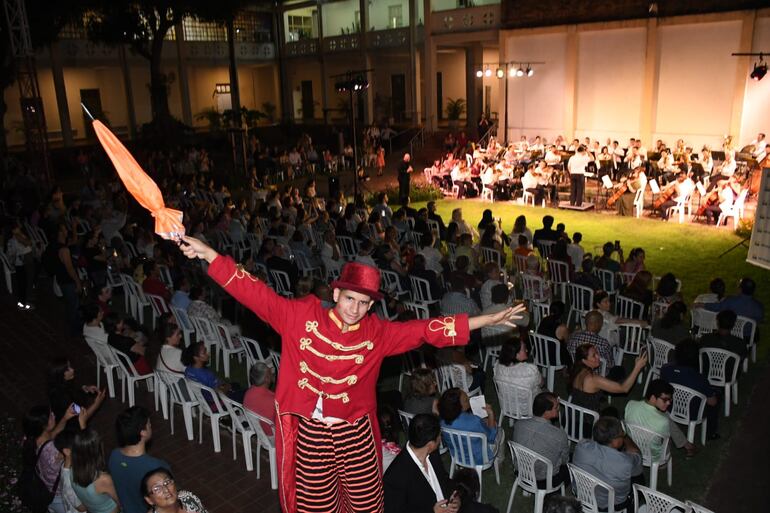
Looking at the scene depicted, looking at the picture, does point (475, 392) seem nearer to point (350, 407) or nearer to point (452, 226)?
point (350, 407)

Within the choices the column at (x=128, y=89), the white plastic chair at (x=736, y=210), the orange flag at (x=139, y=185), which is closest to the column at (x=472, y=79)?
the white plastic chair at (x=736, y=210)

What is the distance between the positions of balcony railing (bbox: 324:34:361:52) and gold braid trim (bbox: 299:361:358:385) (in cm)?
2763

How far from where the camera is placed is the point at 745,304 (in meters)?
6.96

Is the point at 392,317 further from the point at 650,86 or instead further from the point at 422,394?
the point at 650,86

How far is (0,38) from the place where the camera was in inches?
765

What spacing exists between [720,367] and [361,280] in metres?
4.50

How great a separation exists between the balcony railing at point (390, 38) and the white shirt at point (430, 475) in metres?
25.5

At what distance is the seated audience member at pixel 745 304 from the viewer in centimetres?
694

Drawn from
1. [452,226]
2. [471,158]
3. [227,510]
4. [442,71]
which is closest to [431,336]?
[227,510]

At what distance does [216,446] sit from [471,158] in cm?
1496

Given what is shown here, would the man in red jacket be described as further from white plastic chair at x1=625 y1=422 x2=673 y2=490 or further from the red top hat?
white plastic chair at x1=625 y1=422 x2=673 y2=490

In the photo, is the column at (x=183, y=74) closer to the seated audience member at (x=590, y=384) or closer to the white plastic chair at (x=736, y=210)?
the white plastic chair at (x=736, y=210)

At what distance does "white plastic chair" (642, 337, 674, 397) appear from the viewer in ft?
20.6

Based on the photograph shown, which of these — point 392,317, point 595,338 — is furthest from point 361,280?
point 392,317
